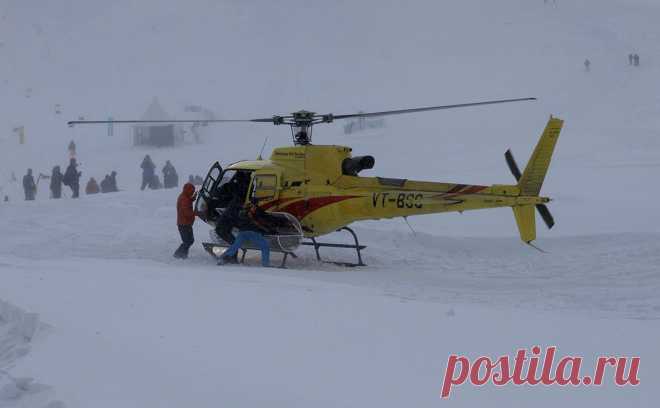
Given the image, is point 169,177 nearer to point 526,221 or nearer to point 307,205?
point 307,205

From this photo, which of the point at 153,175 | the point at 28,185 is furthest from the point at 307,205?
the point at 153,175

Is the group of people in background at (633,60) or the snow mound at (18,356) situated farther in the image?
the group of people in background at (633,60)

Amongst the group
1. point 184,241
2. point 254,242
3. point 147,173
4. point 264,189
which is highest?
point 264,189

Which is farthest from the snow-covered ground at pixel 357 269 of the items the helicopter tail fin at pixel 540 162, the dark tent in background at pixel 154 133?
the helicopter tail fin at pixel 540 162

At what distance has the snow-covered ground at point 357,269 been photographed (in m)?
4.95

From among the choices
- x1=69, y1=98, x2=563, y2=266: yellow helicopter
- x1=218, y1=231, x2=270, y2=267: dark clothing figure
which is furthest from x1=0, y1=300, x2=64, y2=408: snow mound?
x1=69, y1=98, x2=563, y2=266: yellow helicopter

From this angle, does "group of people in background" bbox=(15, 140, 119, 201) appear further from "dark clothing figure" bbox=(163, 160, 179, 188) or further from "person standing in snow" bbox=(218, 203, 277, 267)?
"person standing in snow" bbox=(218, 203, 277, 267)

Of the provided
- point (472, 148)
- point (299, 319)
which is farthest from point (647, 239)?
point (472, 148)

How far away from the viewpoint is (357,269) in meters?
11.8

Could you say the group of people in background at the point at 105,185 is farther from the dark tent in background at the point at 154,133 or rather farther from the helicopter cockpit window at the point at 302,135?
the helicopter cockpit window at the point at 302,135
